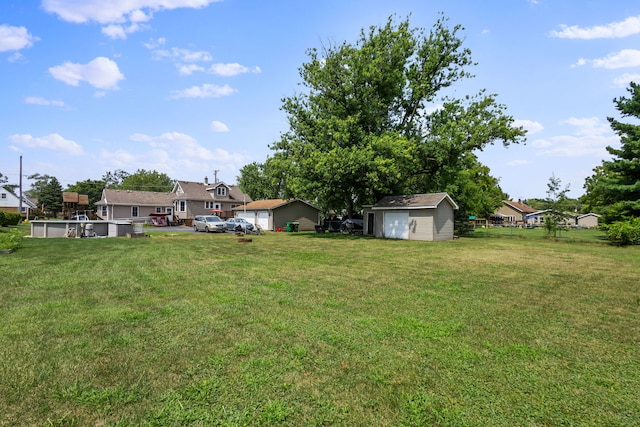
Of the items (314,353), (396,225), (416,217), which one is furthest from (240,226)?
(314,353)

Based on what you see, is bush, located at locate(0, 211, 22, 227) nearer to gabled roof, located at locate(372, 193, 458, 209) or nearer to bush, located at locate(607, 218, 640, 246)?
gabled roof, located at locate(372, 193, 458, 209)

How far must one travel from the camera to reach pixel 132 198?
48.5 metres

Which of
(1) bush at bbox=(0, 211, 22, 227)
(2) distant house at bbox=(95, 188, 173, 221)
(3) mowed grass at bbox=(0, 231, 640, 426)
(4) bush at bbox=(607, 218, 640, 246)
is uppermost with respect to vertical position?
(2) distant house at bbox=(95, 188, 173, 221)

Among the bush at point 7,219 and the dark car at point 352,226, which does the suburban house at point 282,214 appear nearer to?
the dark car at point 352,226

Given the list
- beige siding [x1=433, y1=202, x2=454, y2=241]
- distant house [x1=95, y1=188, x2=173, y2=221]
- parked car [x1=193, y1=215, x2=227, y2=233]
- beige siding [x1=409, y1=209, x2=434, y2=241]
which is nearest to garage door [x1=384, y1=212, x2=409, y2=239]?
beige siding [x1=409, y1=209, x2=434, y2=241]

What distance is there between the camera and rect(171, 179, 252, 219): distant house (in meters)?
46.5

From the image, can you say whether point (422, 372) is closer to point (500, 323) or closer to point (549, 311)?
point (500, 323)

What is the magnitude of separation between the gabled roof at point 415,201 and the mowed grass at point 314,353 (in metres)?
15.7

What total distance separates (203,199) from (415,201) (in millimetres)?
31708

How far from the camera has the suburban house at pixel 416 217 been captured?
78.0ft

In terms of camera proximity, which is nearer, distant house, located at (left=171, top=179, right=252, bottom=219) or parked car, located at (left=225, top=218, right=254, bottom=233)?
parked car, located at (left=225, top=218, right=254, bottom=233)

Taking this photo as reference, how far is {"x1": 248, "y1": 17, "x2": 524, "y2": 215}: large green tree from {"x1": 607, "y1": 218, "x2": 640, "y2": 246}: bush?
865 centimetres

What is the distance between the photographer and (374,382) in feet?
11.4

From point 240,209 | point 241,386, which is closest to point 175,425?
point 241,386
